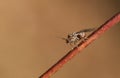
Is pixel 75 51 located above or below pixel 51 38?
above

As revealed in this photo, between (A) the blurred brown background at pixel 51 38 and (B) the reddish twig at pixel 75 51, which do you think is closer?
(B) the reddish twig at pixel 75 51

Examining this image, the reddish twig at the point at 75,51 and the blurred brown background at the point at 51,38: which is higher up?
the reddish twig at the point at 75,51

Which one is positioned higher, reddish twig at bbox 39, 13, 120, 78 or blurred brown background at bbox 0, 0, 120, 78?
reddish twig at bbox 39, 13, 120, 78

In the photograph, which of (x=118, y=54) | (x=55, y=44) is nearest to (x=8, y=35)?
(x=55, y=44)

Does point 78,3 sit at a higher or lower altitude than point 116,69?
higher

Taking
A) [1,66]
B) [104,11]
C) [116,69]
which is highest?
[104,11]

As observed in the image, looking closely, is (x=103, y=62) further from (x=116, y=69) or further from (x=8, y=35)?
(x=8, y=35)

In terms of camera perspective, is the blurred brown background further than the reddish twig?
Yes

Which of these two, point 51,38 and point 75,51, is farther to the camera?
point 51,38
